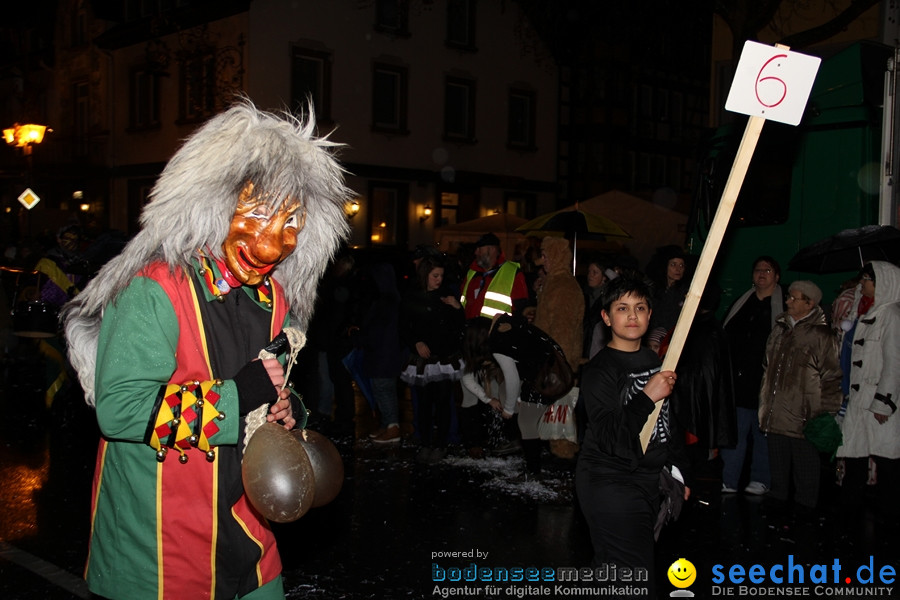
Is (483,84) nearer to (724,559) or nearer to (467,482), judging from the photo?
(467,482)

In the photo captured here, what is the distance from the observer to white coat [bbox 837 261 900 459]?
6672mm

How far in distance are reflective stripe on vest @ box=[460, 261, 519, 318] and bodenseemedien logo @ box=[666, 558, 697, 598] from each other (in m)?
3.14

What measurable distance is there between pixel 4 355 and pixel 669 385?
13.1 metres

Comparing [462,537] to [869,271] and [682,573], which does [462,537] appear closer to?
[682,573]

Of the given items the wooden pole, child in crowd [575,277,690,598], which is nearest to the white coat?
child in crowd [575,277,690,598]

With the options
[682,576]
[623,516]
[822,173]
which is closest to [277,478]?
[623,516]

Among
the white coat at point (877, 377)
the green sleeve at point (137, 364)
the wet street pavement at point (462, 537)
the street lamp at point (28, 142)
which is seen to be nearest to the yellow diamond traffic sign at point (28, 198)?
the street lamp at point (28, 142)

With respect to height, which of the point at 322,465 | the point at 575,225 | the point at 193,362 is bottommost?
the point at 322,465

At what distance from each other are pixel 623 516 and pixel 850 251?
18.2 ft

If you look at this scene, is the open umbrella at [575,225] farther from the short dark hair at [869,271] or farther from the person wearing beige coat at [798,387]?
the short dark hair at [869,271]

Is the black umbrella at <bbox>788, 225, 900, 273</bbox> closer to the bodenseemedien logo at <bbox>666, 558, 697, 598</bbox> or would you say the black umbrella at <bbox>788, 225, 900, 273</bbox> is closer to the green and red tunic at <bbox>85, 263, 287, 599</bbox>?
the bodenseemedien logo at <bbox>666, 558, 697, 598</bbox>

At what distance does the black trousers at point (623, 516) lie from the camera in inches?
157

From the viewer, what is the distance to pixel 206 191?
2.76 meters

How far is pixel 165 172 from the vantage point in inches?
112
